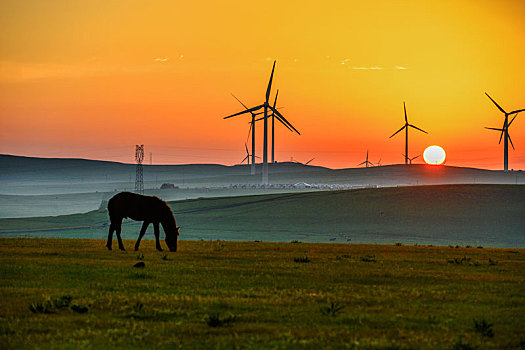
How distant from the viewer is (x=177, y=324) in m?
13.8

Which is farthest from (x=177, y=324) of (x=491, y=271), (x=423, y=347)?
(x=491, y=271)

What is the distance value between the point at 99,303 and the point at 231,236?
90.8 m

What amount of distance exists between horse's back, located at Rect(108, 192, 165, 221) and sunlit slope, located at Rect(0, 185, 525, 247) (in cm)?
6705

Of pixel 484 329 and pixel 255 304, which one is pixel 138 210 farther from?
pixel 484 329

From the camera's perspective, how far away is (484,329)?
13500 millimetres

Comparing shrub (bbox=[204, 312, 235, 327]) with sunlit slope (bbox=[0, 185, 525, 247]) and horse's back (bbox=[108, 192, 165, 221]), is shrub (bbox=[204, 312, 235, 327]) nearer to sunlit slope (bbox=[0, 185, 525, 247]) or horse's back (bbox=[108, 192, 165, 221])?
horse's back (bbox=[108, 192, 165, 221])

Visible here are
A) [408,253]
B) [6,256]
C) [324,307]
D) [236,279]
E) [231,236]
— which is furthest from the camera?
[231,236]

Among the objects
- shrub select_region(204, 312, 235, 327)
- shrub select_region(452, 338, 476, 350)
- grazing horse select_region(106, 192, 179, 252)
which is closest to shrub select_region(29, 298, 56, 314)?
shrub select_region(204, 312, 235, 327)

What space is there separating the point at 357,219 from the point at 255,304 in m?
111

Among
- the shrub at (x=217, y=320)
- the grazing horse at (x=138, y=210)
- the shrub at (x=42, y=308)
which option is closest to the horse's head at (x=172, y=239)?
the grazing horse at (x=138, y=210)

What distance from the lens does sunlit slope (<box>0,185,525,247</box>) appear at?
107 metres

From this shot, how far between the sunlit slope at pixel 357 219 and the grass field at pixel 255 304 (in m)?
73.7

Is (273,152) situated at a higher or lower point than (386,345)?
higher

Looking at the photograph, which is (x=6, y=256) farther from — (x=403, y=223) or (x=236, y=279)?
(x=403, y=223)
